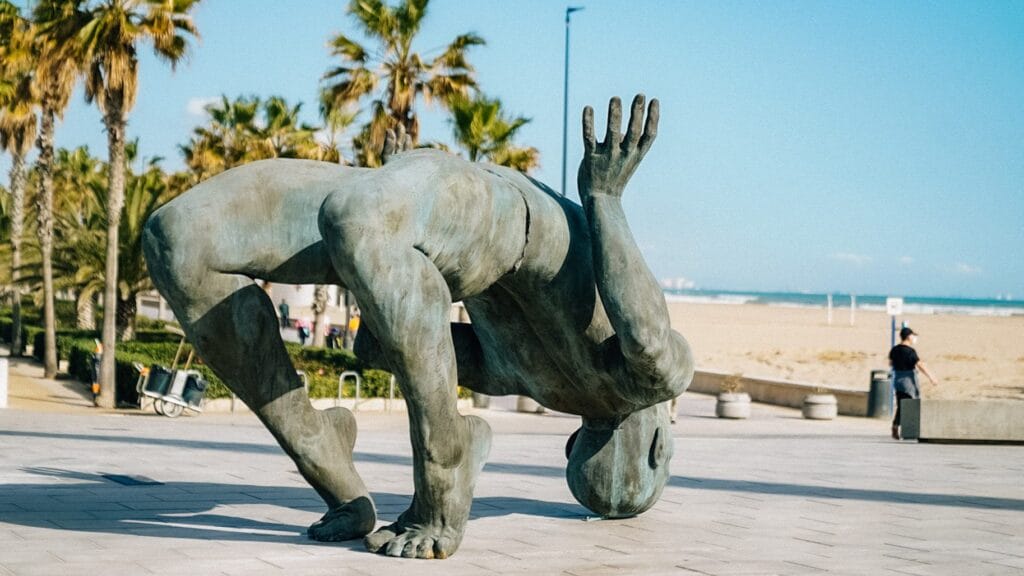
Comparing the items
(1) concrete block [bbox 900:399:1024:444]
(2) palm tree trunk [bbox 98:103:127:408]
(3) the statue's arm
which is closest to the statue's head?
(3) the statue's arm

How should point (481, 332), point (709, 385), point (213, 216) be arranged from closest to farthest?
point (213, 216) < point (481, 332) < point (709, 385)

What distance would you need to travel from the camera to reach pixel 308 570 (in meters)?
5.18

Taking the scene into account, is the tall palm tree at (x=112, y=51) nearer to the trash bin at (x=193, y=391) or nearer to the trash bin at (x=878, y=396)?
the trash bin at (x=193, y=391)

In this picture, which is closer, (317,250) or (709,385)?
(317,250)

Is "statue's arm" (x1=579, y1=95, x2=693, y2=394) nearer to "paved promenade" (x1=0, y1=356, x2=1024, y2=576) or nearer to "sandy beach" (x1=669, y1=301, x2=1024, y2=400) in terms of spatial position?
"paved promenade" (x1=0, y1=356, x2=1024, y2=576)

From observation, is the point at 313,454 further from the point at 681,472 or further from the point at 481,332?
the point at 681,472

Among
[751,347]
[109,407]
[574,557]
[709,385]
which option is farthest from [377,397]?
[751,347]

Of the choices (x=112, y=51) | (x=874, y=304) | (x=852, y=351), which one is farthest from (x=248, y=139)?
(x=874, y=304)

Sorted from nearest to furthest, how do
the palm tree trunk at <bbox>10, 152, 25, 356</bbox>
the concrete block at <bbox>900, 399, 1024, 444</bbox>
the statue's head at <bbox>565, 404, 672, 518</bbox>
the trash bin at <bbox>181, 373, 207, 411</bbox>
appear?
the statue's head at <bbox>565, 404, 672, 518</bbox> → the concrete block at <bbox>900, 399, 1024, 444</bbox> → the trash bin at <bbox>181, 373, 207, 411</bbox> → the palm tree trunk at <bbox>10, 152, 25, 356</bbox>

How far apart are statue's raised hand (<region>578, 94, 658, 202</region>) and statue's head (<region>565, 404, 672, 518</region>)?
154 cm

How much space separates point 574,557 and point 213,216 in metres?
2.27

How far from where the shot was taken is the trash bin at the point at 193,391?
703 inches

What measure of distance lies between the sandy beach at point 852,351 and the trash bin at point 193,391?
13.9 m

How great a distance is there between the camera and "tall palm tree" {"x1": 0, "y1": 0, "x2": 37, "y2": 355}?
24.2 metres
